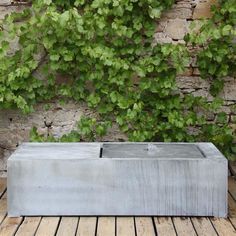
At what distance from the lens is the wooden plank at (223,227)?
239 cm

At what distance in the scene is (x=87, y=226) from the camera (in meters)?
2.48

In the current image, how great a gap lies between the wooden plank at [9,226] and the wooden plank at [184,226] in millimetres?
860

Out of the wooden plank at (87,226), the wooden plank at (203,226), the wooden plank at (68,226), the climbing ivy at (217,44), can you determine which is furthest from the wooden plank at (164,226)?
the climbing ivy at (217,44)

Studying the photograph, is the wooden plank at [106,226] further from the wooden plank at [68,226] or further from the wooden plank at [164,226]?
the wooden plank at [164,226]

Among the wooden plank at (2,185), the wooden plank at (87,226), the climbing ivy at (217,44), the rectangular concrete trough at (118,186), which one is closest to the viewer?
the wooden plank at (87,226)

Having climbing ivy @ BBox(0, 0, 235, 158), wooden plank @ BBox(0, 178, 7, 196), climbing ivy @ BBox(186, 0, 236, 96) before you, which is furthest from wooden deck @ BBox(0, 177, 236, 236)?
climbing ivy @ BBox(186, 0, 236, 96)

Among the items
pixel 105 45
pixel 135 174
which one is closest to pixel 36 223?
pixel 135 174

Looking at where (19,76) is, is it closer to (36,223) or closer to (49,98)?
(49,98)

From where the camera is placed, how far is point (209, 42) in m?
3.50

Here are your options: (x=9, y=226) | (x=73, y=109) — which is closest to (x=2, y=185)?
(x=73, y=109)

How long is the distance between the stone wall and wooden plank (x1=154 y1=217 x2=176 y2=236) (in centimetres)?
113

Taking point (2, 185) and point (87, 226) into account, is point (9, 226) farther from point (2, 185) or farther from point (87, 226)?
point (2, 185)

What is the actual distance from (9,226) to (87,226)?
42cm

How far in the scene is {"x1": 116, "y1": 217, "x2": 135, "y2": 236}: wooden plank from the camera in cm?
238
